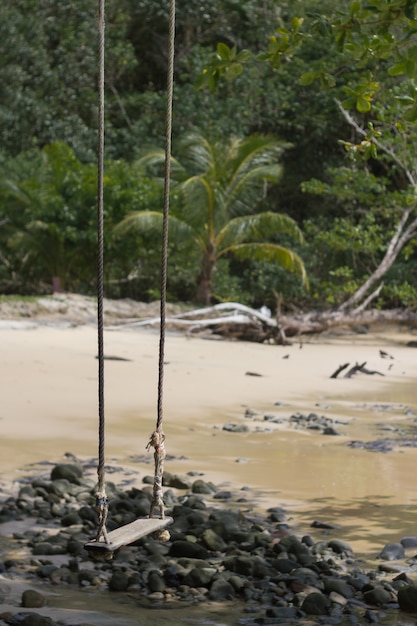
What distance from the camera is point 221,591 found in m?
4.59

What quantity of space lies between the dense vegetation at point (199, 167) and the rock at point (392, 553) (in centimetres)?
1508

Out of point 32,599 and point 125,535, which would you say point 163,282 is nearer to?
point 125,535

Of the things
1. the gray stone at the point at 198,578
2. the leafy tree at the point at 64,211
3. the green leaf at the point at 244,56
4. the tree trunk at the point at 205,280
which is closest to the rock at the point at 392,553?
the gray stone at the point at 198,578

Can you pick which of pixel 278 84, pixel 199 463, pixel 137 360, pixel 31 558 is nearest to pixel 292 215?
pixel 278 84

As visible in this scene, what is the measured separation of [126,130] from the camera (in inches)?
1027

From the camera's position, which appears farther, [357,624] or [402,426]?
[402,426]

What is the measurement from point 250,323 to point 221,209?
438 cm

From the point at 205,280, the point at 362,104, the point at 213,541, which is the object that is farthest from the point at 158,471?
the point at 205,280

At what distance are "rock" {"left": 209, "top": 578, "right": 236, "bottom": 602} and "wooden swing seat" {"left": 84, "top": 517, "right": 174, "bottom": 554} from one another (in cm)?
60

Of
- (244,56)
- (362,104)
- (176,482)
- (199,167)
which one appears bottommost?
(176,482)

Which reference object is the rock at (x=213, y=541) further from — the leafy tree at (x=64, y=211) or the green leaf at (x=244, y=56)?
the leafy tree at (x=64, y=211)

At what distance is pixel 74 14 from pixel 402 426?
1960 cm

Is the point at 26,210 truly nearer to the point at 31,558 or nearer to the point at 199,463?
the point at 199,463

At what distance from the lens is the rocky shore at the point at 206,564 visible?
4410 mm
